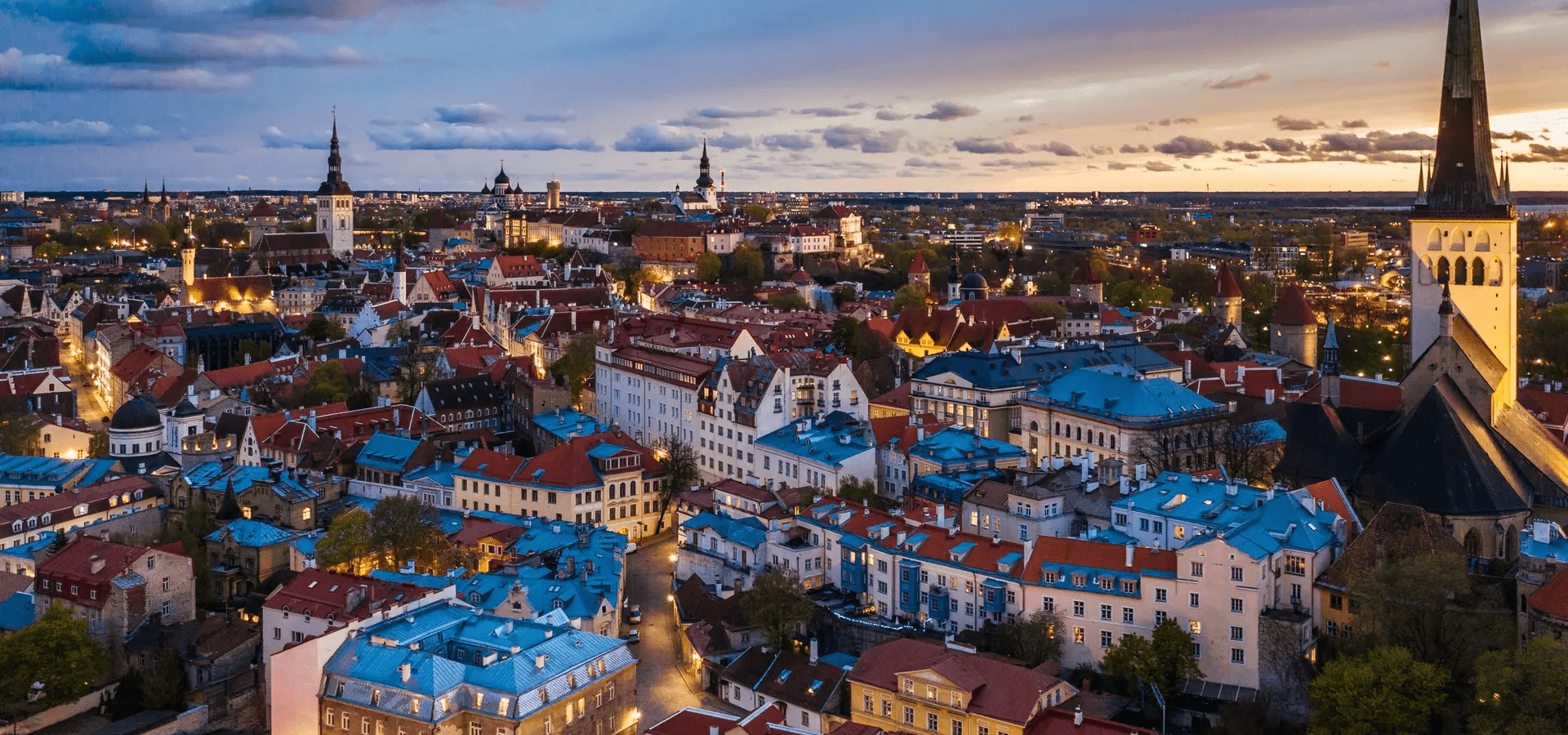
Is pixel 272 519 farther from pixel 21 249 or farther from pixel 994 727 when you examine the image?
pixel 21 249

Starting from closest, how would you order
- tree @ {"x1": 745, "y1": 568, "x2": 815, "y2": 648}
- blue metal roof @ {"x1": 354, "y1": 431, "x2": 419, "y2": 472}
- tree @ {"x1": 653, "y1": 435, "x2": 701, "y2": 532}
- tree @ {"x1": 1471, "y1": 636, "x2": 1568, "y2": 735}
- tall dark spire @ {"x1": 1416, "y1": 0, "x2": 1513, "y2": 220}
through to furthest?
tree @ {"x1": 1471, "y1": 636, "x2": 1568, "y2": 735}
tree @ {"x1": 745, "y1": 568, "x2": 815, "y2": 648}
tall dark spire @ {"x1": 1416, "y1": 0, "x2": 1513, "y2": 220}
tree @ {"x1": 653, "y1": 435, "x2": 701, "y2": 532}
blue metal roof @ {"x1": 354, "y1": 431, "x2": 419, "y2": 472}

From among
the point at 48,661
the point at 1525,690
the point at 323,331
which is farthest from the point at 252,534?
the point at 323,331

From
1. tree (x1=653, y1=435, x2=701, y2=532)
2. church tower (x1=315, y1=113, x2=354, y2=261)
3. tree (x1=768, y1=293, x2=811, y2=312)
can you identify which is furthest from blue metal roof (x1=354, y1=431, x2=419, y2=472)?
church tower (x1=315, y1=113, x2=354, y2=261)

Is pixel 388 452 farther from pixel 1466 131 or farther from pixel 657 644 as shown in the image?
pixel 1466 131

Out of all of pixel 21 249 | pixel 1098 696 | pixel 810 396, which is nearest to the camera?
pixel 1098 696

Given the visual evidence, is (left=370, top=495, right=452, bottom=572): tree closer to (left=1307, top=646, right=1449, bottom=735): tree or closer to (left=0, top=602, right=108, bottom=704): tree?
(left=0, top=602, right=108, bottom=704): tree

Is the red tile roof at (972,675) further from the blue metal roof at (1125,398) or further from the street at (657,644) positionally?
the blue metal roof at (1125,398)

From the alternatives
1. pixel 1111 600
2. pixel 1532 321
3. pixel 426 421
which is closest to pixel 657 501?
pixel 426 421
